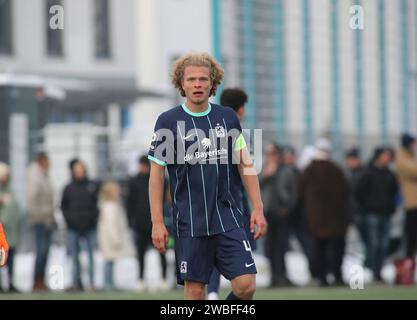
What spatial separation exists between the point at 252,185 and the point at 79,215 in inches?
360

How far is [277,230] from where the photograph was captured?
1741 cm

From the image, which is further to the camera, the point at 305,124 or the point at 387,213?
the point at 305,124

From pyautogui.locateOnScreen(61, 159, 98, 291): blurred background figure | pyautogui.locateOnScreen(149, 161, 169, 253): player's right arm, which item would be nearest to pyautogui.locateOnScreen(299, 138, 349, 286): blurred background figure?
pyautogui.locateOnScreen(61, 159, 98, 291): blurred background figure

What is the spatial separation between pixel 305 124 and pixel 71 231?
11.8 m

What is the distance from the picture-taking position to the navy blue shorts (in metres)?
8.02

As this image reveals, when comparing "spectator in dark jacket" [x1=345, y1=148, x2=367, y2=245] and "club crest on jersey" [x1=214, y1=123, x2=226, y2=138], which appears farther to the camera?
"spectator in dark jacket" [x1=345, y1=148, x2=367, y2=245]

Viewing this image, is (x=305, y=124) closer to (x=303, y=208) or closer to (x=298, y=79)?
(x=298, y=79)

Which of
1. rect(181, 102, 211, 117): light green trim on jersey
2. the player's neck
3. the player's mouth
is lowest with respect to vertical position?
rect(181, 102, 211, 117): light green trim on jersey

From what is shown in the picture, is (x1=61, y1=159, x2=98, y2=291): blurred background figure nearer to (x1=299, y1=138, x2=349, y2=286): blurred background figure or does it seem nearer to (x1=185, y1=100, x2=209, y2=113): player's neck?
(x1=299, y1=138, x2=349, y2=286): blurred background figure

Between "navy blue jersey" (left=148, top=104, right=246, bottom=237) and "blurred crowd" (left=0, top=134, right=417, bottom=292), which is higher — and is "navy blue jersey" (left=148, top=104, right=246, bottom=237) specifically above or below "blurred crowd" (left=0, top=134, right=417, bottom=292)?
above

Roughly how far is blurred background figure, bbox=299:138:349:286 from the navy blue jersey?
9104 millimetres

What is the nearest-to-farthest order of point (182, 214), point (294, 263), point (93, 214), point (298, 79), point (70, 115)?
point (182, 214) < point (93, 214) < point (294, 263) < point (298, 79) < point (70, 115)

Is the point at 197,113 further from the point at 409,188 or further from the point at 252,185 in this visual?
the point at 409,188
